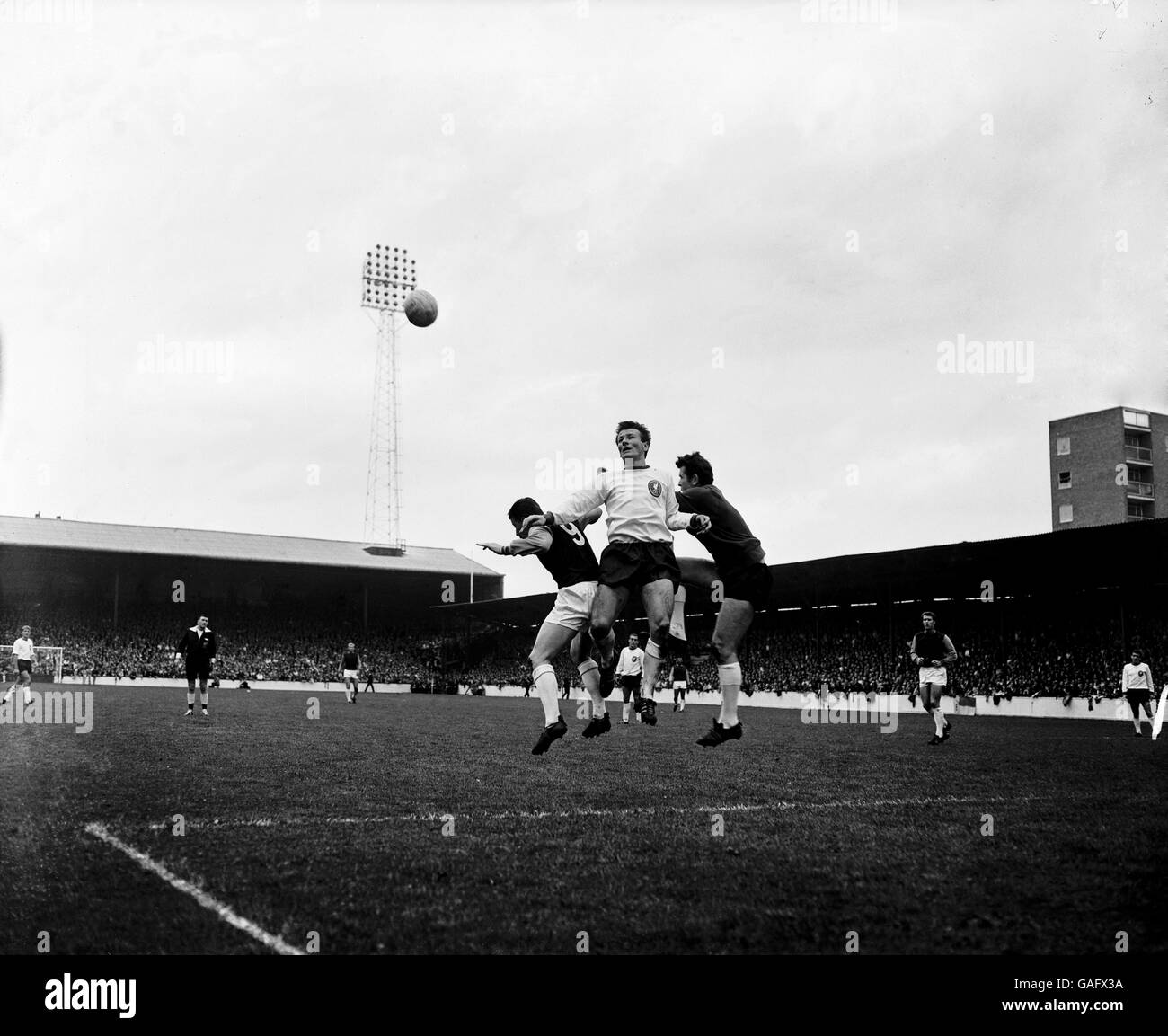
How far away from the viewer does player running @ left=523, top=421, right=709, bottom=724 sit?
5.17 meters

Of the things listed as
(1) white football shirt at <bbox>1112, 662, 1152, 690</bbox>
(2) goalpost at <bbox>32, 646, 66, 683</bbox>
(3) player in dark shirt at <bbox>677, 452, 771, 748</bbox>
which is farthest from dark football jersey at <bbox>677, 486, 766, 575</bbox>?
(2) goalpost at <bbox>32, 646, 66, 683</bbox>

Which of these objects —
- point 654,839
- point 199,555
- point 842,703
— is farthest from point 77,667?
point 654,839

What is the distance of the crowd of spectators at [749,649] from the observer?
3238 centimetres

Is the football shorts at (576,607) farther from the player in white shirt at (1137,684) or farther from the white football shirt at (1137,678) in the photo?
the white football shirt at (1137,678)

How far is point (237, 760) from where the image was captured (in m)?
13.2

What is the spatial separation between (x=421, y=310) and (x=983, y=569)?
80.2ft

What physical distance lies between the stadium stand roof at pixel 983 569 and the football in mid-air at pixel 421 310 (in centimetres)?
1621

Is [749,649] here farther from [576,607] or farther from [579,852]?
[576,607]

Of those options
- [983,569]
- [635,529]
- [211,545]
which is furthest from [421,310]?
[211,545]

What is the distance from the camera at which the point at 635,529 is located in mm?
5250

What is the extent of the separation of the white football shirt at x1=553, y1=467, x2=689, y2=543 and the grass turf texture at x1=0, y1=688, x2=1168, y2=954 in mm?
1839

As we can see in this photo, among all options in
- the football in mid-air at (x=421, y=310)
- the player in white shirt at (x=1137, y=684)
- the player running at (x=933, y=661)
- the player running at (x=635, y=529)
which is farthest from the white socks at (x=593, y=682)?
the player in white shirt at (x=1137, y=684)
